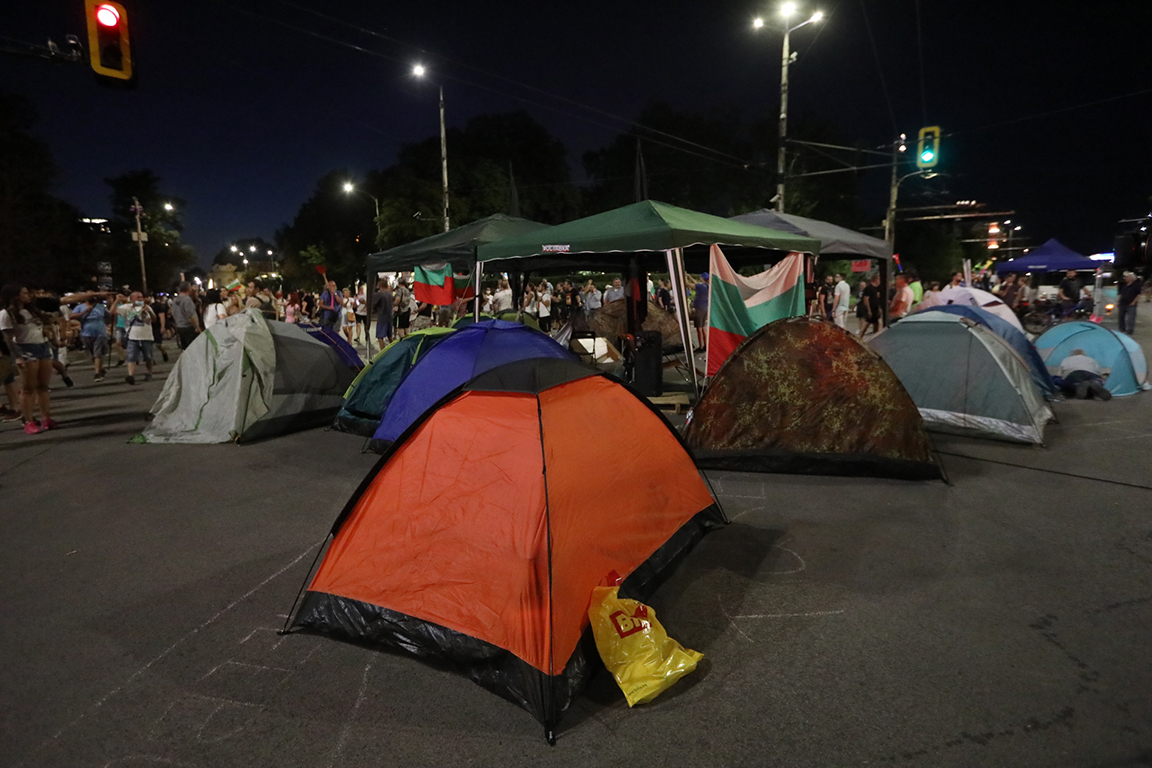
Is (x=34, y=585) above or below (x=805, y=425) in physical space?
below

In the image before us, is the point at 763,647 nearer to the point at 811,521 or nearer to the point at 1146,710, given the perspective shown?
the point at 1146,710

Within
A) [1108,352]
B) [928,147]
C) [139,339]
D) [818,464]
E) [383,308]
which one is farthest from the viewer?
[928,147]

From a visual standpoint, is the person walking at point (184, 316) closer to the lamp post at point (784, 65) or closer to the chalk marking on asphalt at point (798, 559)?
the chalk marking on asphalt at point (798, 559)

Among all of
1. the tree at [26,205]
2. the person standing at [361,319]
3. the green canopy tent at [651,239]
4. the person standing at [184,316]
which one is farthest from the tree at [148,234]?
the green canopy tent at [651,239]

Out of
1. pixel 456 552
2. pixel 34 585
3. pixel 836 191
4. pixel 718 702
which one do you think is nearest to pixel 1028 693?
pixel 718 702

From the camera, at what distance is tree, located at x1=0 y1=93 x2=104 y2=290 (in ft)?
100

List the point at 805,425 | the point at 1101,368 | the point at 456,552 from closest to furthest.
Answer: the point at 456,552, the point at 805,425, the point at 1101,368

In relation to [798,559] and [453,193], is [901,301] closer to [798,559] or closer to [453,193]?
[798,559]

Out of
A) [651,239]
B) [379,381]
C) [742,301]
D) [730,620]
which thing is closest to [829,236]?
[742,301]

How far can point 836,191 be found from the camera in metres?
47.6

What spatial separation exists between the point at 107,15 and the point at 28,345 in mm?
4339

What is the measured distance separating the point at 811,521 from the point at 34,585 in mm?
5569

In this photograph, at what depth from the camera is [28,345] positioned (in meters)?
7.97

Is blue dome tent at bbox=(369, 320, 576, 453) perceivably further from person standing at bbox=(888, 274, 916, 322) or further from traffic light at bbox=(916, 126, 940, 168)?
traffic light at bbox=(916, 126, 940, 168)
